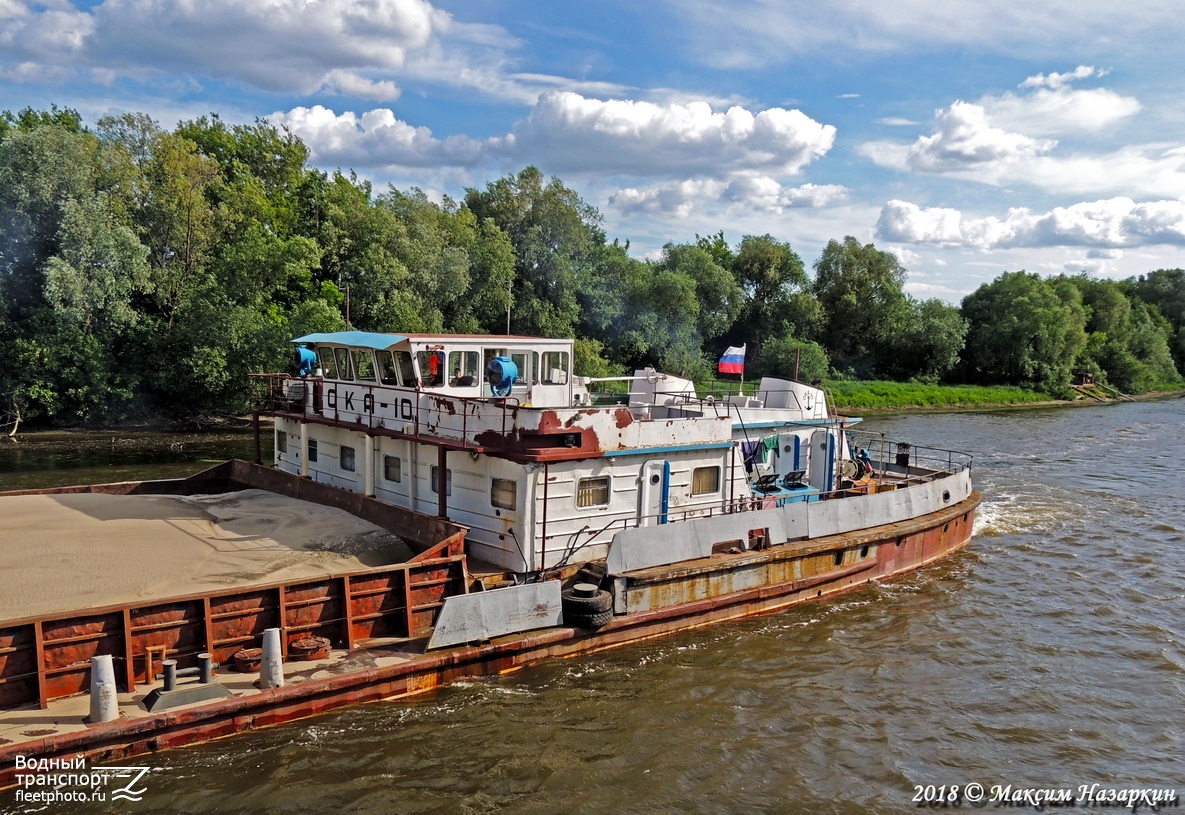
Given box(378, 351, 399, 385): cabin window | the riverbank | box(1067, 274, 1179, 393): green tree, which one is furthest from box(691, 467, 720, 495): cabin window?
box(1067, 274, 1179, 393): green tree

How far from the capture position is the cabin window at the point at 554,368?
1507cm

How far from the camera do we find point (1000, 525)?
73.3 ft

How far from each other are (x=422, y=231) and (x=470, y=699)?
116ft

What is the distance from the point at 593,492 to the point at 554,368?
3002 mm

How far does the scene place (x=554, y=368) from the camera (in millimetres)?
15195

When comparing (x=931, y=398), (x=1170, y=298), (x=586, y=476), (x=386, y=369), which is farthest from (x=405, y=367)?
(x=1170, y=298)

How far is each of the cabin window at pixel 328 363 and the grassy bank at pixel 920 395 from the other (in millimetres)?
39658

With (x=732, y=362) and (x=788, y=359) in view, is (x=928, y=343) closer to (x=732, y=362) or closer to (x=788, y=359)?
(x=788, y=359)

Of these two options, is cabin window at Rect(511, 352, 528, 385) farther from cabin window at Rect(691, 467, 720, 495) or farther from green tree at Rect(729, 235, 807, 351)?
green tree at Rect(729, 235, 807, 351)

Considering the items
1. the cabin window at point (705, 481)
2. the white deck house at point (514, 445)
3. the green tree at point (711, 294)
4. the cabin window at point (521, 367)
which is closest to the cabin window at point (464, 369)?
the white deck house at point (514, 445)

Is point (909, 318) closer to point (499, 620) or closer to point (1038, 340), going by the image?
point (1038, 340)

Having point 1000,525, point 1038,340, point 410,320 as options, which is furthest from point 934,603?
point 1038,340

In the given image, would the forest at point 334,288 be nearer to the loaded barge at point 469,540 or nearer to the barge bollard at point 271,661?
the loaded barge at point 469,540

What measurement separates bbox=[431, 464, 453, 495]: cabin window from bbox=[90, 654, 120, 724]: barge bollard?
5.37 meters
